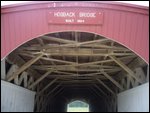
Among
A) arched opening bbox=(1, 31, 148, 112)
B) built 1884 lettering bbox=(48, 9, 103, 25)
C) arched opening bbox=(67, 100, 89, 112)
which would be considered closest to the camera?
built 1884 lettering bbox=(48, 9, 103, 25)

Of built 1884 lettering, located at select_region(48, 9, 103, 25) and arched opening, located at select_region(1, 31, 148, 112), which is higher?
built 1884 lettering, located at select_region(48, 9, 103, 25)

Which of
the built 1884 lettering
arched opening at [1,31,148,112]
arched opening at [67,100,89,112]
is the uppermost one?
arched opening at [67,100,89,112]

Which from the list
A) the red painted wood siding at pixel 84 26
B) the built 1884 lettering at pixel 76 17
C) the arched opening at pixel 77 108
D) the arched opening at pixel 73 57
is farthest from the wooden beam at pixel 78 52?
the arched opening at pixel 77 108

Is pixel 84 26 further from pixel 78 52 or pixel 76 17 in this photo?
pixel 78 52

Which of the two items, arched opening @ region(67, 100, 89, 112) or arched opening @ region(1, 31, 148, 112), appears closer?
arched opening @ region(1, 31, 148, 112)

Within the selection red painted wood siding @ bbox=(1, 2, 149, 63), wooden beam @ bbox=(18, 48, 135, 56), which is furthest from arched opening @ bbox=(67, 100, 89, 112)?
red painted wood siding @ bbox=(1, 2, 149, 63)

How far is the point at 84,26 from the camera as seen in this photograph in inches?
358

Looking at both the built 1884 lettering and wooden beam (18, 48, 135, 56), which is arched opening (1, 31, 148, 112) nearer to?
wooden beam (18, 48, 135, 56)

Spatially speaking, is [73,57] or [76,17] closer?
[76,17]

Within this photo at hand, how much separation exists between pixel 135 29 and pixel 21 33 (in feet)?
11.7

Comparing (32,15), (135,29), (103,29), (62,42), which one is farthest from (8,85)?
(135,29)

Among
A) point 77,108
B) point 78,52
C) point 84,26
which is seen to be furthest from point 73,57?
point 77,108

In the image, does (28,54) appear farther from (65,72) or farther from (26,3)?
(65,72)

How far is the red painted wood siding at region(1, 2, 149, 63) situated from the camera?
915 centimetres
